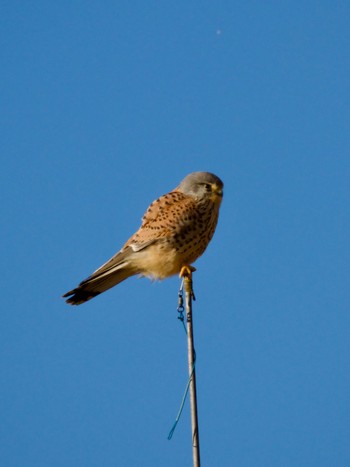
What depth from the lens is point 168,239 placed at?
5207 millimetres

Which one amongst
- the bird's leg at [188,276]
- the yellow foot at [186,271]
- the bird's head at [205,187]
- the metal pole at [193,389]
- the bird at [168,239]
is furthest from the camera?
the bird's head at [205,187]

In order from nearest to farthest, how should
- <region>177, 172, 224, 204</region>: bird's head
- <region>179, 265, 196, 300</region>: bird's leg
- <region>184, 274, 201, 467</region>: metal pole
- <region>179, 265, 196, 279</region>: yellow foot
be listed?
1. <region>184, 274, 201, 467</region>: metal pole
2. <region>179, 265, 196, 300</region>: bird's leg
3. <region>179, 265, 196, 279</region>: yellow foot
4. <region>177, 172, 224, 204</region>: bird's head

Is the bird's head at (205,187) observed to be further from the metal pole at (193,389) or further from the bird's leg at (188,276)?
the metal pole at (193,389)

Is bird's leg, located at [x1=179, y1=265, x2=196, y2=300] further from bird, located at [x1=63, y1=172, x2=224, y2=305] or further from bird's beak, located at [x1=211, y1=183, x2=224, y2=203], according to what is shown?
bird's beak, located at [x1=211, y1=183, x2=224, y2=203]

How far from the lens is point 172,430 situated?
3857 millimetres

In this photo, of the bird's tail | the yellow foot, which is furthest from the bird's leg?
the bird's tail

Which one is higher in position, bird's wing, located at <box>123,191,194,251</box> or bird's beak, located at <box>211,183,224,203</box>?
bird's beak, located at <box>211,183,224,203</box>

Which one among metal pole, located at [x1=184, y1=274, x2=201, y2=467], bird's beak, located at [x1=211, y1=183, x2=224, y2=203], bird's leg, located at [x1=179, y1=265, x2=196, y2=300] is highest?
bird's beak, located at [x1=211, y1=183, x2=224, y2=203]

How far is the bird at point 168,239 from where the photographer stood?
5203 mm

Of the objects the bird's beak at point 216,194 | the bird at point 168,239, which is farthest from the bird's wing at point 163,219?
the bird's beak at point 216,194

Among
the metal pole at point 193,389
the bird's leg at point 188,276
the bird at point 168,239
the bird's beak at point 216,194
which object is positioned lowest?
the metal pole at point 193,389

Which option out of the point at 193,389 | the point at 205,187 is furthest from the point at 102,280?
the point at 193,389

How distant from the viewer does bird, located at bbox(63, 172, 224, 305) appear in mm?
5203

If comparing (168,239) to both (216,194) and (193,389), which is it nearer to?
(216,194)
